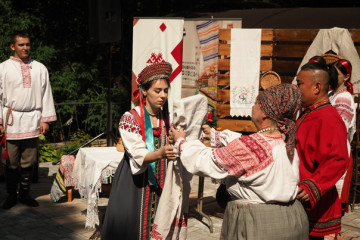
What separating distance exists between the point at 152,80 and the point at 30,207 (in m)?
3.28

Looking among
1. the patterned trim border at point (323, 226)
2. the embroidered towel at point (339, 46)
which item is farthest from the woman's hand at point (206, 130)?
the embroidered towel at point (339, 46)

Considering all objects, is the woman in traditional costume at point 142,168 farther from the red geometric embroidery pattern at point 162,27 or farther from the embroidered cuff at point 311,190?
the red geometric embroidery pattern at point 162,27

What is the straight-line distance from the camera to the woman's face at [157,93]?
10.6 feet

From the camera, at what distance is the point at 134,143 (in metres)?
3.16

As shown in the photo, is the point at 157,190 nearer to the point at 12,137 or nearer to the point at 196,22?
the point at 12,137

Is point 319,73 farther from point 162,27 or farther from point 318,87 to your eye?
point 162,27

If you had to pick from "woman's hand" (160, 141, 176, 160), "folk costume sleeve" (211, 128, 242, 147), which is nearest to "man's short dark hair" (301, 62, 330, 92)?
→ "folk costume sleeve" (211, 128, 242, 147)

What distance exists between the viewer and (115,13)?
24.6 ft

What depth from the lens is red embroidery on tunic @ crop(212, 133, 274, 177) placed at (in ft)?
8.43

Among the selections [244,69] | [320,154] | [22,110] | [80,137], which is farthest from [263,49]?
[80,137]

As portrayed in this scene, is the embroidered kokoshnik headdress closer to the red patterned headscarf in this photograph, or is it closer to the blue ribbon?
the blue ribbon

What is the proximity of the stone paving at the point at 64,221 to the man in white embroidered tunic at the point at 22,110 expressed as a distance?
0.27 meters

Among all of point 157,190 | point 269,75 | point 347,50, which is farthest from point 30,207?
point 347,50

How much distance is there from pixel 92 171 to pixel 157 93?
89.0 inches
